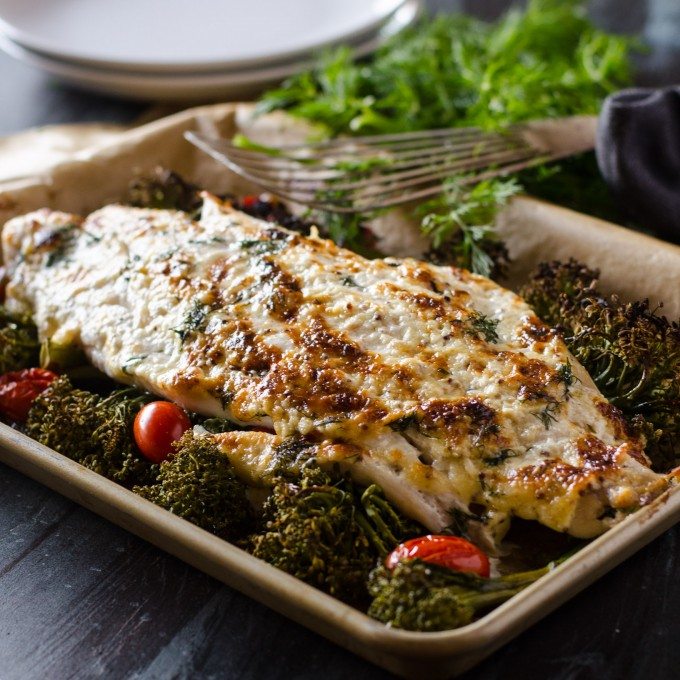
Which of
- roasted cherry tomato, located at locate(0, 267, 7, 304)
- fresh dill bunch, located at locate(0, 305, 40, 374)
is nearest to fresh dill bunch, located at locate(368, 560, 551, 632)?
fresh dill bunch, located at locate(0, 305, 40, 374)

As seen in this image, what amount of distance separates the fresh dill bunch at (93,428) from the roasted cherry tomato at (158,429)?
5cm

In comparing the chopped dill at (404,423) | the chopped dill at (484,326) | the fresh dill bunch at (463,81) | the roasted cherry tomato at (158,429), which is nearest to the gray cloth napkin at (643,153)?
the fresh dill bunch at (463,81)

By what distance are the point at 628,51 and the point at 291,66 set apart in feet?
7.92

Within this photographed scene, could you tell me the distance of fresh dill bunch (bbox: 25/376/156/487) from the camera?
3.49 metres

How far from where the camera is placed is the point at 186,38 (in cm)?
678

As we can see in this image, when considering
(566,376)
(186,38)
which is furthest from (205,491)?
(186,38)

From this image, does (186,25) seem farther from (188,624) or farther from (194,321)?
(188,624)

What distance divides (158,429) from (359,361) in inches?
29.1

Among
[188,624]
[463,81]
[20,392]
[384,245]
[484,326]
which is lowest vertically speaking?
[188,624]

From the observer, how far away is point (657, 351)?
138 inches

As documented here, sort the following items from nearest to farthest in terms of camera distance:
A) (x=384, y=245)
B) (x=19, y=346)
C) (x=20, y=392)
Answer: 1. (x=20, y=392)
2. (x=19, y=346)
3. (x=384, y=245)

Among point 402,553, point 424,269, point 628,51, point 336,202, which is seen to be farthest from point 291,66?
point 402,553

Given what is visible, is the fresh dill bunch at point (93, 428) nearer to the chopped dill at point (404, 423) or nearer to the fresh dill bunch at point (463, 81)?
the chopped dill at point (404, 423)

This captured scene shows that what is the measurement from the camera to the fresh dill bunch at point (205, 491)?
10.3ft
